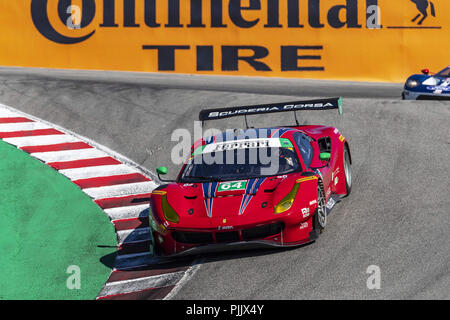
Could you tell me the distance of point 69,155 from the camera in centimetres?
1151

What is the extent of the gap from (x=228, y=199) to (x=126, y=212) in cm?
234

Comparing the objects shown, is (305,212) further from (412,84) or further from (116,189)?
(412,84)

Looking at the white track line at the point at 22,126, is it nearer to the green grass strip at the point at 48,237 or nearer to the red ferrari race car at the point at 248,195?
the green grass strip at the point at 48,237

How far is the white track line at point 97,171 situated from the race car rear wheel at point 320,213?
386cm

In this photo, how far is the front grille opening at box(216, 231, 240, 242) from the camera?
718 cm

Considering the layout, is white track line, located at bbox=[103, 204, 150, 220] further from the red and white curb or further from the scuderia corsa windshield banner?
the scuderia corsa windshield banner

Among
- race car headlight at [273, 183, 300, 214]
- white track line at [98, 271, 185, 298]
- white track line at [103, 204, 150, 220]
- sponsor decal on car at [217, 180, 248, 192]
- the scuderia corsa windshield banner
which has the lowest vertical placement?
white track line at [98, 271, 185, 298]

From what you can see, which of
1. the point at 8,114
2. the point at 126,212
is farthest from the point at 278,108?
the point at 8,114

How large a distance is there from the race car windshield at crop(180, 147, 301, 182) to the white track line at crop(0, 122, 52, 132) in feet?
16.9

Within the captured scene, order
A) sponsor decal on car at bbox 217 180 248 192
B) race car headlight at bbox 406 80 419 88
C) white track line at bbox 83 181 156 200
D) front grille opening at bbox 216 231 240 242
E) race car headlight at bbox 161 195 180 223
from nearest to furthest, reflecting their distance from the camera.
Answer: front grille opening at bbox 216 231 240 242 < race car headlight at bbox 161 195 180 223 < sponsor decal on car at bbox 217 180 248 192 < white track line at bbox 83 181 156 200 < race car headlight at bbox 406 80 419 88

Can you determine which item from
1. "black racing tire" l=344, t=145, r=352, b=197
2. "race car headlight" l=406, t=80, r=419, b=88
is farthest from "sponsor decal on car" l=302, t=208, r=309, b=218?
"race car headlight" l=406, t=80, r=419, b=88

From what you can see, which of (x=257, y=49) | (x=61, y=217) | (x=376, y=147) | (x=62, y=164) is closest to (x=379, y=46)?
(x=257, y=49)

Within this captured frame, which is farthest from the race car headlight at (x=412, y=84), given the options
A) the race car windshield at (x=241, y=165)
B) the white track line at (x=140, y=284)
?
the white track line at (x=140, y=284)

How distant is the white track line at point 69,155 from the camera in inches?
446
